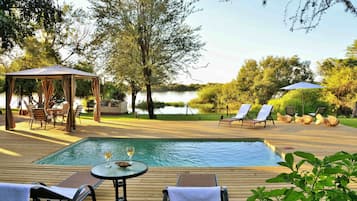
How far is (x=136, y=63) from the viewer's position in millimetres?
14195

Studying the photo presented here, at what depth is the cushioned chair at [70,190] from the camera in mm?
2995

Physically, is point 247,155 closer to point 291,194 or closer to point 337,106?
point 291,194

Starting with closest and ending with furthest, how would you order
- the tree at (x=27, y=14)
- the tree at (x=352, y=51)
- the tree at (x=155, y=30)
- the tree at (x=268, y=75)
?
the tree at (x=27, y=14)
the tree at (x=155, y=30)
the tree at (x=352, y=51)
the tree at (x=268, y=75)

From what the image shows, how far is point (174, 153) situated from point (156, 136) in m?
1.63

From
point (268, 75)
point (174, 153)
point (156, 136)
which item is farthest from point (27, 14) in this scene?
point (268, 75)

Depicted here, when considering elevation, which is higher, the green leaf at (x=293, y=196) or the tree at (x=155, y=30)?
the tree at (x=155, y=30)

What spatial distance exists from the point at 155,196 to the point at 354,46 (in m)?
25.8

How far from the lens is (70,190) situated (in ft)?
11.9

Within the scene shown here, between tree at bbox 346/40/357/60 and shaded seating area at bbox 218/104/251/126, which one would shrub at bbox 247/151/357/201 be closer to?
shaded seating area at bbox 218/104/251/126

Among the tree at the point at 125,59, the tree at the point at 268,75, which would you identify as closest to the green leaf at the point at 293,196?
the tree at the point at 125,59

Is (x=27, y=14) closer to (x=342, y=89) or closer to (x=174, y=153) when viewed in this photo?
(x=174, y=153)

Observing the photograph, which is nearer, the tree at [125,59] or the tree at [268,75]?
the tree at [125,59]

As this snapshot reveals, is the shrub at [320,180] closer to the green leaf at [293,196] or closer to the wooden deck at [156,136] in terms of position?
the green leaf at [293,196]

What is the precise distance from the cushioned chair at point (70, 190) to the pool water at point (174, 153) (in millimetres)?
2656
